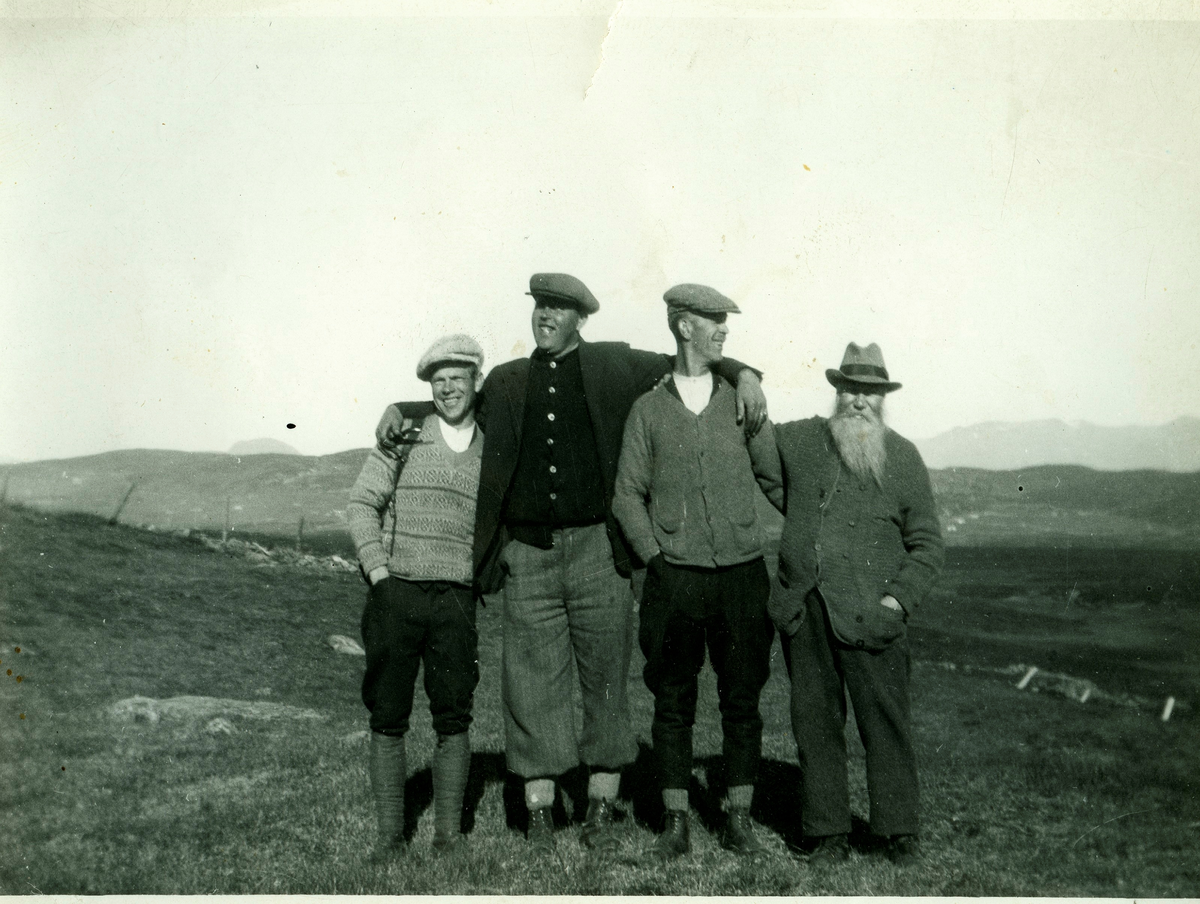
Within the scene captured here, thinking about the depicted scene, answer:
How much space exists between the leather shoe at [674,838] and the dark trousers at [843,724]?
0.55 m

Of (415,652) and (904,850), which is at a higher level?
(415,652)

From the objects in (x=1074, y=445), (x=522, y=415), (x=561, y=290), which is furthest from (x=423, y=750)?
(x=1074, y=445)

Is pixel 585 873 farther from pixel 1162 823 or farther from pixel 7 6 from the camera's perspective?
pixel 7 6

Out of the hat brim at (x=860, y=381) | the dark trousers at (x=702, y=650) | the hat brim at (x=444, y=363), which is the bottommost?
the dark trousers at (x=702, y=650)

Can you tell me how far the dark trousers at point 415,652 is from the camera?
390 centimetres

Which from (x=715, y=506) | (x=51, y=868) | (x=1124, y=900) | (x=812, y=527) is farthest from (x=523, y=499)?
(x=1124, y=900)

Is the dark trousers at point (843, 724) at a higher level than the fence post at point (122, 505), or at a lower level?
lower

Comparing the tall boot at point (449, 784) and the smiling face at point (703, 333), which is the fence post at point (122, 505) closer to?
the tall boot at point (449, 784)

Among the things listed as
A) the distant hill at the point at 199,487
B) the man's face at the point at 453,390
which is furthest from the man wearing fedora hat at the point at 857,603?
the distant hill at the point at 199,487

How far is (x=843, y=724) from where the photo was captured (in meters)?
3.96

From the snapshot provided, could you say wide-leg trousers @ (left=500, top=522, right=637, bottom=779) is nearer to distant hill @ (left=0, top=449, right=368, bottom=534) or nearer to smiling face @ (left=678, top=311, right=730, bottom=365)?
smiling face @ (left=678, top=311, right=730, bottom=365)

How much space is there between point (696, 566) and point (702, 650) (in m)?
0.41

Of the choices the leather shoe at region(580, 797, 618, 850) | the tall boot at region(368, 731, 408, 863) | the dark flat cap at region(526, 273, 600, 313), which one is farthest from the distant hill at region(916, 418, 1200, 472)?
the tall boot at region(368, 731, 408, 863)

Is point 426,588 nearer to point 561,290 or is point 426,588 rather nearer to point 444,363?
point 444,363
